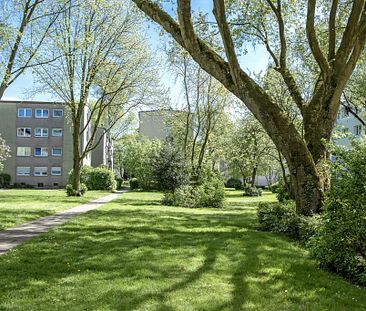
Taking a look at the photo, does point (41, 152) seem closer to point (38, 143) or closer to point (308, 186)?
point (38, 143)

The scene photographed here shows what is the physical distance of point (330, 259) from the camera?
23.7 ft

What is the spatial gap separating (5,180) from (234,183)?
106 ft

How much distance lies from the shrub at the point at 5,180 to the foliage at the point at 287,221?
162 feet

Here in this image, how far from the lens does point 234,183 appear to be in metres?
66.9

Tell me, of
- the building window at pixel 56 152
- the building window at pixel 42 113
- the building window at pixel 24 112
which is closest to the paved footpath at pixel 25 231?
the building window at pixel 56 152

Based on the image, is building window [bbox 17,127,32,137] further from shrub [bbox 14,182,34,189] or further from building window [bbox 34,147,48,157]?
shrub [bbox 14,182,34,189]

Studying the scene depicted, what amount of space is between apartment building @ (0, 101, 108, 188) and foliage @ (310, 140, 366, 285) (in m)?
54.9

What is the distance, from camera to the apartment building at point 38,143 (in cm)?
5969

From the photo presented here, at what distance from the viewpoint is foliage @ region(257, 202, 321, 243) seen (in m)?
10.5

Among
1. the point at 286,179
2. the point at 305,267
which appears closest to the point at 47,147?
the point at 286,179

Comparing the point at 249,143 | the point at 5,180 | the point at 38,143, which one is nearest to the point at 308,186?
the point at 249,143

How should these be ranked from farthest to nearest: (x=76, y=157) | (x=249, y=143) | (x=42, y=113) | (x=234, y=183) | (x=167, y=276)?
(x=234, y=183), (x=42, y=113), (x=249, y=143), (x=76, y=157), (x=167, y=276)

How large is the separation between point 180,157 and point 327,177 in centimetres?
2180

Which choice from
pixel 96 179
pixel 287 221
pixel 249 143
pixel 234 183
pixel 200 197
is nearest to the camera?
pixel 287 221
